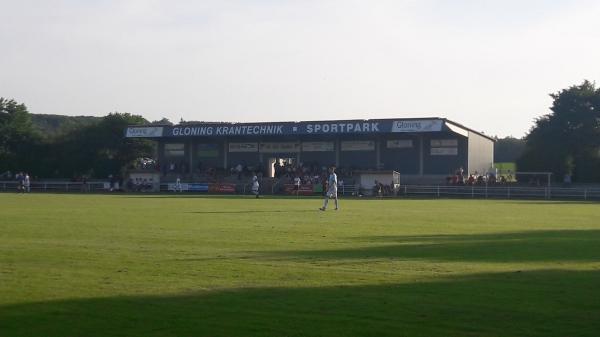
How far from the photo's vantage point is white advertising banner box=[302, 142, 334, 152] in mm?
79188

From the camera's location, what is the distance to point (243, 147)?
8262 centimetres

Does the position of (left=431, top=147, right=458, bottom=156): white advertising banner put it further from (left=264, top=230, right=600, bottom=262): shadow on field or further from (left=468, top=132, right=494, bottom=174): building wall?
(left=264, top=230, right=600, bottom=262): shadow on field

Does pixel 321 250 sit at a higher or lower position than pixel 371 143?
lower

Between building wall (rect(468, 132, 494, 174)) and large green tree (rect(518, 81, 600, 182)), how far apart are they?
503 cm

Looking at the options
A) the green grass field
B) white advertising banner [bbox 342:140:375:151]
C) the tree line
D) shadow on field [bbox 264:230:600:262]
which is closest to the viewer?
the green grass field

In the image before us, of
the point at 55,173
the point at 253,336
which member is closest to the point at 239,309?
the point at 253,336

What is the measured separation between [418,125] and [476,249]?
183ft

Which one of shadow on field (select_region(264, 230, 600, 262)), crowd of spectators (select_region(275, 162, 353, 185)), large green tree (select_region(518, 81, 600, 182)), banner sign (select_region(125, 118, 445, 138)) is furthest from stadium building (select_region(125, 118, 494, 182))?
shadow on field (select_region(264, 230, 600, 262))

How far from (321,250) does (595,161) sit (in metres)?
65.4

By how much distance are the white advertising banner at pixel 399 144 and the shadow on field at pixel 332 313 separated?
6393cm

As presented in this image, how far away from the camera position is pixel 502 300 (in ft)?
33.9

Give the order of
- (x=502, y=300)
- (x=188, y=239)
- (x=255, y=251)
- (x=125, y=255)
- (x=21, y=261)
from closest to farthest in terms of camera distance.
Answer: (x=502, y=300), (x=21, y=261), (x=125, y=255), (x=255, y=251), (x=188, y=239)

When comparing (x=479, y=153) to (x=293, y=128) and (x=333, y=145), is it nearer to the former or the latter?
(x=333, y=145)

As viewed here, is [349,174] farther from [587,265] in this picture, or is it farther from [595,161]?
[587,265]
